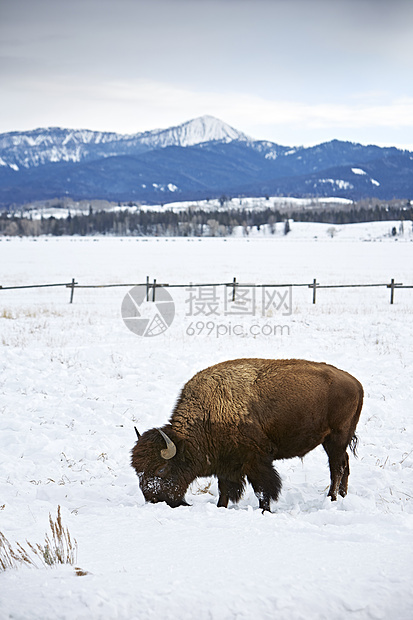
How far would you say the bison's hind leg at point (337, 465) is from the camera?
6.11 metres

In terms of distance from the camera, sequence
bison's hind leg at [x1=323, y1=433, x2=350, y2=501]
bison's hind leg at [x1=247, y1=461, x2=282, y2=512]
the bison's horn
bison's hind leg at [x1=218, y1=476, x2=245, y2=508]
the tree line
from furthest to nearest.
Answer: the tree line → bison's hind leg at [x1=323, y1=433, x2=350, y2=501] → bison's hind leg at [x1=218, y1=476, x2=245, y2=508] → bison's hind leg at [x1=247, y1=461, x2=282, y2=512] → the bison's horn

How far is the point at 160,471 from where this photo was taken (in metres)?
5.54

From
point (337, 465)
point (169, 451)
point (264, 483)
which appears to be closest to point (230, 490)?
point (264, 483)

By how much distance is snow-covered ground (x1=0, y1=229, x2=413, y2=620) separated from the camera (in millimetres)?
3143

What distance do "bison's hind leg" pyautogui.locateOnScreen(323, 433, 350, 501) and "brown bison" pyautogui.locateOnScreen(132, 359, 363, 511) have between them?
12 mm

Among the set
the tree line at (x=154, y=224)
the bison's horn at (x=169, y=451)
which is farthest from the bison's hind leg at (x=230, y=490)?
the tree line at (x=154, y=224)

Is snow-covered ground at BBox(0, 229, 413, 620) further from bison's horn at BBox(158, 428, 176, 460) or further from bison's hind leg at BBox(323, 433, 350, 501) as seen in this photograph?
bison's horn at BBox(158, 428, 176, 460)

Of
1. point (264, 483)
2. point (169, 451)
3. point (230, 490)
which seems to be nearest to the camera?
point (169, 451)

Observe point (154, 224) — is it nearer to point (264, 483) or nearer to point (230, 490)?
point (230, 490)

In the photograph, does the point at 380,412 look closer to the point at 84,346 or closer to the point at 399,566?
the point at 399,566

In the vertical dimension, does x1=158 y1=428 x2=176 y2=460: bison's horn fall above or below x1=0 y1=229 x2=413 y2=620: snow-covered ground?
above

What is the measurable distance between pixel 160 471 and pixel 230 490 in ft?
A: 3.00

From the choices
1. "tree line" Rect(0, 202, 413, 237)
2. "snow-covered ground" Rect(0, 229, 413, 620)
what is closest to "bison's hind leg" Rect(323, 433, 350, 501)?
"snow-covered ground" Rect(0, 229, 413, 620)

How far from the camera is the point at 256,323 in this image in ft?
58.3
